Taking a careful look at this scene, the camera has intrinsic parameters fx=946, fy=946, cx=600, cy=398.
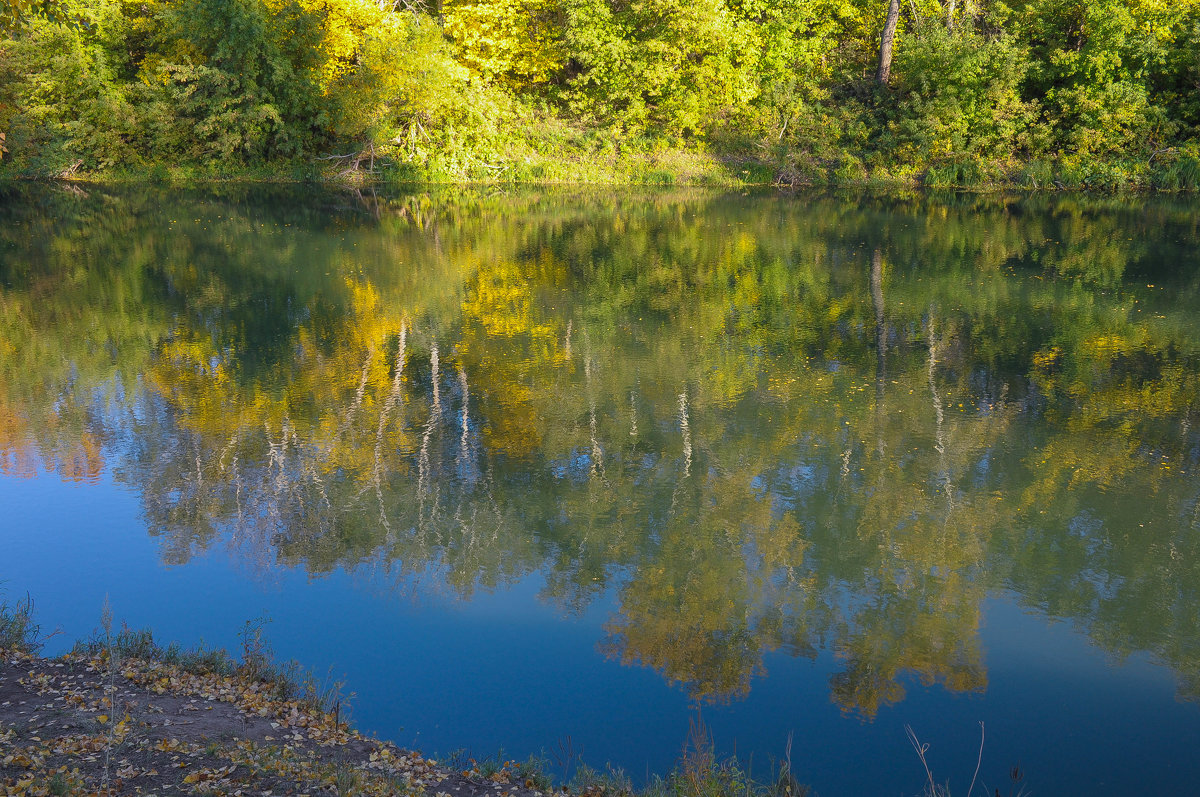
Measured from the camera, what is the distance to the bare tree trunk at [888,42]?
1438 inches

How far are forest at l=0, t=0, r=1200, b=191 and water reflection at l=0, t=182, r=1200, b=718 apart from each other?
1421cm

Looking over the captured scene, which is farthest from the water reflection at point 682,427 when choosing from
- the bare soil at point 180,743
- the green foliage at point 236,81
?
Result: the green foliage at point 236,81

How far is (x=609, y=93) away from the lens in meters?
36.9

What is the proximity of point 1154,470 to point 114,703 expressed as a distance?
30.0ft

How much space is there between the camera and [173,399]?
1152 cm

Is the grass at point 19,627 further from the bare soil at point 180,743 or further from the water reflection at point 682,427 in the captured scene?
the water reflection at point 682,427

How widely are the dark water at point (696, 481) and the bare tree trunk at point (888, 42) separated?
20.5 meters

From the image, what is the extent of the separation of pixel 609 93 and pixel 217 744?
35.1 metres

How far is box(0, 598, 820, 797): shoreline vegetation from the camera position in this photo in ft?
14.5

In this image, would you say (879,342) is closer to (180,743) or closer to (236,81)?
(180,743)

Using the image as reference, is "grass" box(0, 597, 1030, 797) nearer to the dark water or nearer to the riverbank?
the dark water

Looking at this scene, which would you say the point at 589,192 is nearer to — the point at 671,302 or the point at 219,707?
the point at 671,302

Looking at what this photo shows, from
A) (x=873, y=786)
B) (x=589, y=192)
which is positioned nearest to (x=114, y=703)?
(x=873, y=786)

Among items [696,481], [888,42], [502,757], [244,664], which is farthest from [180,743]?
[888,42]
